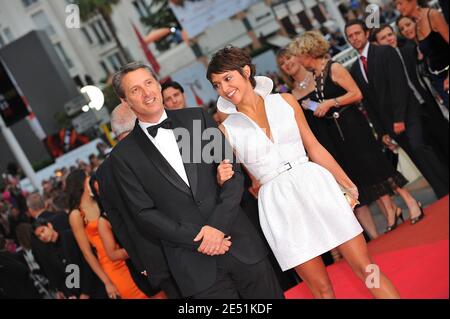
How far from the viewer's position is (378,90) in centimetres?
241

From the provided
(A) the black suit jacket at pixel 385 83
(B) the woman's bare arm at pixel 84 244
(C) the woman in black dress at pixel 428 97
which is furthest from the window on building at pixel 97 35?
(A) the black suit jacket at pixel 385 83

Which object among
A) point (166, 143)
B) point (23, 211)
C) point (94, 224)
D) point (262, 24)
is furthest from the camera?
point (262, 24)

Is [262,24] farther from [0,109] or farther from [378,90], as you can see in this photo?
[378,90]

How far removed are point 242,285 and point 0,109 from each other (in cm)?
273

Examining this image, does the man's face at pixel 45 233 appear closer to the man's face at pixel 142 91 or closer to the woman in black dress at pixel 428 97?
the woman in black dress at pixel 428 97

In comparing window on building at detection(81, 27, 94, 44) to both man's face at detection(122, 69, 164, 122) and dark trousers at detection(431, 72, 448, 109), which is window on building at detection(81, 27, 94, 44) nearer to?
dark trousers at detection(431, 72, 448, 109)

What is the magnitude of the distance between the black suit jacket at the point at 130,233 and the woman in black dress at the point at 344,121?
81 centimetres

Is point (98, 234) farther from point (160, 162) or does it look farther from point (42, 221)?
point (160, 162)

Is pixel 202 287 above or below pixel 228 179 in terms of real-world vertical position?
below

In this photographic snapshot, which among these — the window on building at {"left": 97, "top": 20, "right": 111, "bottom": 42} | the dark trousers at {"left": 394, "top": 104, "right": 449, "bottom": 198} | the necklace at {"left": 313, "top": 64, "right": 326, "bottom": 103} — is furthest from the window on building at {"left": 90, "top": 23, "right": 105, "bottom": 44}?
the necklace at {"left": 313, "top": 64, "right": 326, "bottom": 103}

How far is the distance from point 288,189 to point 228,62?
17.0 inches

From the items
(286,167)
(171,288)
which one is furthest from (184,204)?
(171,288)

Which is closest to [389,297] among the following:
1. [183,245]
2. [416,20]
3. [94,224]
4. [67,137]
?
[183,245]

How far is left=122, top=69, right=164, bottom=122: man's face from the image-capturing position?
6.01 feet
